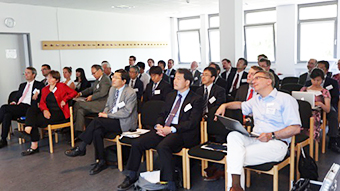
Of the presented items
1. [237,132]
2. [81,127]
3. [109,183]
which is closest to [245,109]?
[237,132]

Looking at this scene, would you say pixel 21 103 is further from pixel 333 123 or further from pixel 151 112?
pixel 333 123

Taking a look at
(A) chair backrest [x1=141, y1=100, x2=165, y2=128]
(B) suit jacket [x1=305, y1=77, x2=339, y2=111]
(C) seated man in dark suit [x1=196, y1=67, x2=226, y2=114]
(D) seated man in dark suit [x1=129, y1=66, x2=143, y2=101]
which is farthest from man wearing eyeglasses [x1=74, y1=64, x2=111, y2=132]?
(B) suit jacket [x1=305, y1=77, x2=339, y2=111]

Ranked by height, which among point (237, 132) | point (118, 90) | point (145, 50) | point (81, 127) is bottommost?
point (81, 127)

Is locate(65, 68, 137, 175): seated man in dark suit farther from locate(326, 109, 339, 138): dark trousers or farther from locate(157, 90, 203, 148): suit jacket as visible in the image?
locate(326, 109, 339, 138): dark trousers

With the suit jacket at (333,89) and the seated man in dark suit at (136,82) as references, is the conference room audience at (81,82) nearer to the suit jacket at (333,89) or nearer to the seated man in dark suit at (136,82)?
the seated man in dark suit at (136,82)

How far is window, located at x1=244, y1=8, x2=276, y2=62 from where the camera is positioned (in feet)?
34.7

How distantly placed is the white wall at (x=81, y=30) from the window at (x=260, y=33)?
330cm

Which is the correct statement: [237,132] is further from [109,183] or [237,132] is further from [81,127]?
[81,127]

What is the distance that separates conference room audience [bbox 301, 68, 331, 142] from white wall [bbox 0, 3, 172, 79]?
22.6ft

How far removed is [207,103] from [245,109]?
1.18 metres

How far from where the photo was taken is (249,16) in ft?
36.2

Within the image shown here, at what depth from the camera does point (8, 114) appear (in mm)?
5492

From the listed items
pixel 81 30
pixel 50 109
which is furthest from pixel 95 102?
pixel 81 30

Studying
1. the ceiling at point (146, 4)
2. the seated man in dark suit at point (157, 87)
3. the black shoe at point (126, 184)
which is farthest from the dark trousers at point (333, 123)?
the ceiling at point (146, 4)
